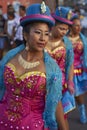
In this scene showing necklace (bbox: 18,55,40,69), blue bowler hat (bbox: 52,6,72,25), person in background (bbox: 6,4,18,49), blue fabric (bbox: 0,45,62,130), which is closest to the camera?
blue fabric (bbox: 0,45,62,130)

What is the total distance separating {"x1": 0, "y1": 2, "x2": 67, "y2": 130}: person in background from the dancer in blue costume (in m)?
3.12

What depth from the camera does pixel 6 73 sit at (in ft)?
10.8

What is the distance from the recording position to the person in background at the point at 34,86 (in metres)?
3.20

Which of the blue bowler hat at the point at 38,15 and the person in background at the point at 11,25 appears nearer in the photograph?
the blue bowler hat at the point at 38,15

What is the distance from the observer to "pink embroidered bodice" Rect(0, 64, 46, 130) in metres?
3.20

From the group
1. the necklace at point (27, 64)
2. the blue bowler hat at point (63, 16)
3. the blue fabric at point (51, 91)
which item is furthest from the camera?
Result: the blue bowler hat at point (63, 16)

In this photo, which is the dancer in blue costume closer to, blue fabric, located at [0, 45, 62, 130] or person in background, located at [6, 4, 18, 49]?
blue fabric, located at [0, 45, 62, 130]

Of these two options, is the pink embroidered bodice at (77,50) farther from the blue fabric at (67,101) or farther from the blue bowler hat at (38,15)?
the blue bowler hat at (38,15)

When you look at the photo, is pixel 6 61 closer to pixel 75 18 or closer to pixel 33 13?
pixel 33 13

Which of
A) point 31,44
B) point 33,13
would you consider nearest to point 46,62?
A: point 31,44

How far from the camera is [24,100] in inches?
127

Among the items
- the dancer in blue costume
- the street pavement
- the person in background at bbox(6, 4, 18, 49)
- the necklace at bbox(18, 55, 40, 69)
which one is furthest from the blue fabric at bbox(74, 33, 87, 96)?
the person in background at bbox(6, 4, 18, 49)

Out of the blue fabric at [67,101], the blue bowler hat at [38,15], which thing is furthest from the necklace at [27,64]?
the blue fabric at [67,101]

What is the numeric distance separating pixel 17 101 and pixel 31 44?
0.43 meters
